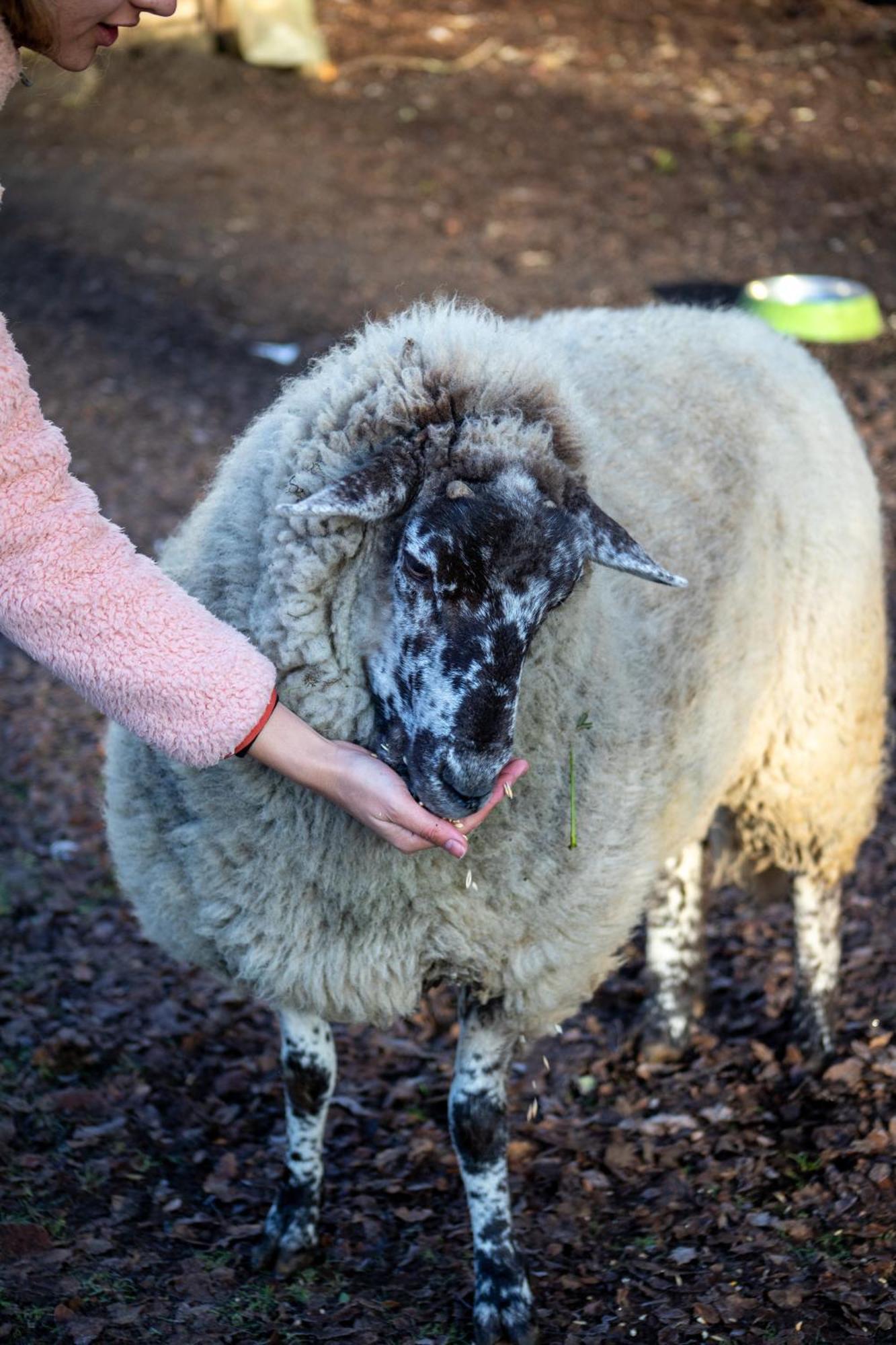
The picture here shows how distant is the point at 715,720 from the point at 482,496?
1.15 meters

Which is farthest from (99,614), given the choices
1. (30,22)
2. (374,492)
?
(30,22)

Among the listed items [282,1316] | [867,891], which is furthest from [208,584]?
[867,891]

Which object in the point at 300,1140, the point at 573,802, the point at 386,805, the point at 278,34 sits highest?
the point at 386,805

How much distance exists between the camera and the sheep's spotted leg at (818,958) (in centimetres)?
388

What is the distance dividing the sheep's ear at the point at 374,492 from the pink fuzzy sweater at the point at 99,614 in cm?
35

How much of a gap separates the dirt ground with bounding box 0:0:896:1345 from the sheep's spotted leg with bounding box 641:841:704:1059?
0.33 ft

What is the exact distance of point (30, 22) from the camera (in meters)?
1.91

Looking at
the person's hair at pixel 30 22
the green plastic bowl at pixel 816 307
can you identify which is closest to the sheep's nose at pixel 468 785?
the person's hair at pixel 30 22

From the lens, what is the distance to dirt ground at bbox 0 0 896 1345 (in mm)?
3000

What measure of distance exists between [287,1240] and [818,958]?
164cm

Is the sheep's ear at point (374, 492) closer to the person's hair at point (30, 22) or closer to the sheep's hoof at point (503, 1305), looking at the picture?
the person's hair at point (30, 22)

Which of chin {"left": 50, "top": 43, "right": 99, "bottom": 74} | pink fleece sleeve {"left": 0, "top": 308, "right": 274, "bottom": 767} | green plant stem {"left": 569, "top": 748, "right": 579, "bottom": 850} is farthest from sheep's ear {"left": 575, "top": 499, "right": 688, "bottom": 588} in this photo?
chin {"left": 50, "top": 43, "right": 99, "bottom": 74}

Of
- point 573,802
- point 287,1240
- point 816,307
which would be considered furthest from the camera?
point 816,307

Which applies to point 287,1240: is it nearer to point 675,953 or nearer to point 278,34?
point 675,953
